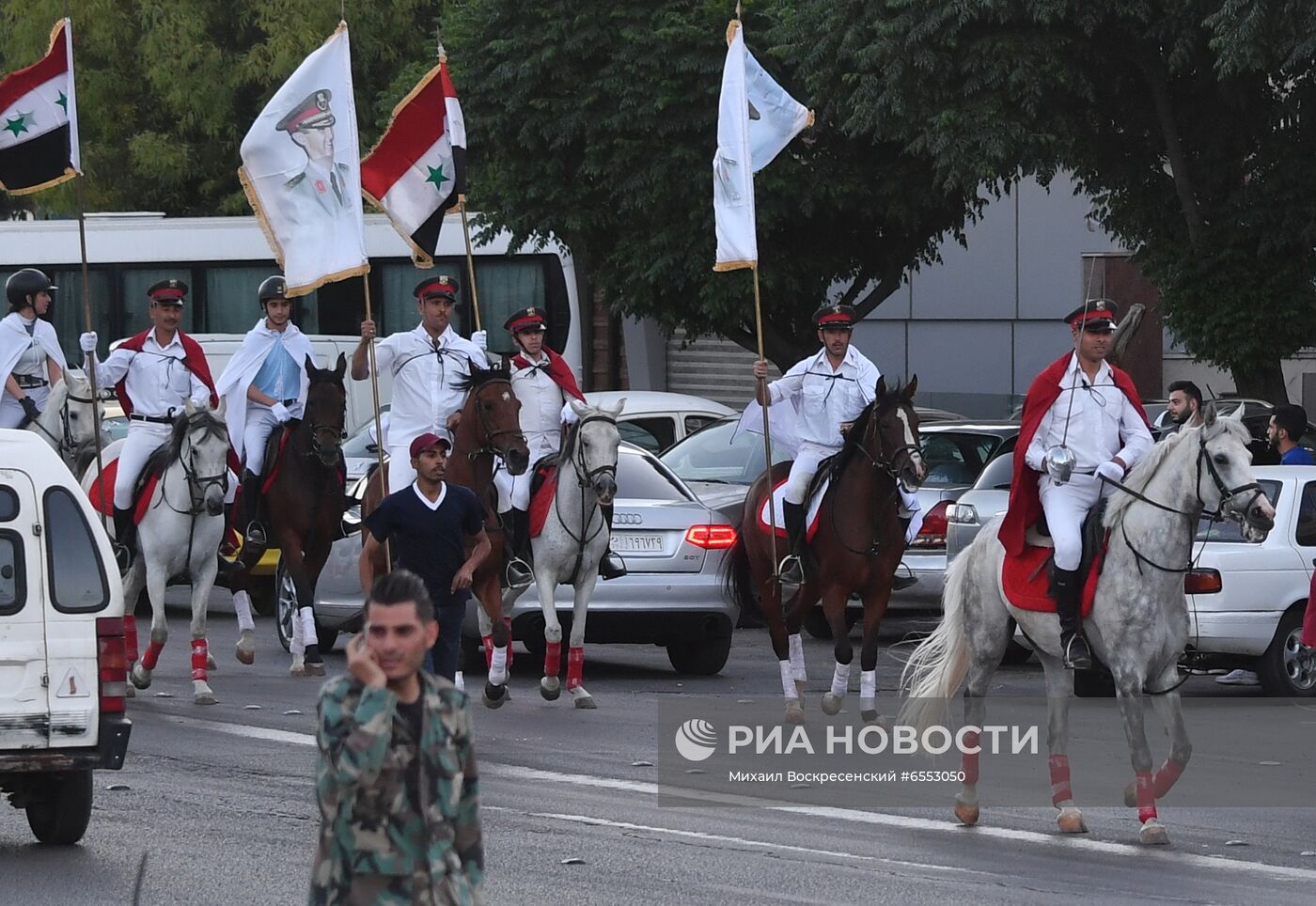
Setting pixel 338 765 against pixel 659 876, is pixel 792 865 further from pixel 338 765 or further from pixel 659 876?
pixel 338 765

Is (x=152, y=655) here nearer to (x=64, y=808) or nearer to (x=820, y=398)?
(x=820, y=398)

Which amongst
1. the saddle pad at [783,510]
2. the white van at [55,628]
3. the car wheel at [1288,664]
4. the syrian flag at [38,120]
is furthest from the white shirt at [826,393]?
the white van at [55,628]

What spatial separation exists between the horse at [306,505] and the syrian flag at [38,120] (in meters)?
2.33

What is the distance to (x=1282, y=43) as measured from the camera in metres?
19.1

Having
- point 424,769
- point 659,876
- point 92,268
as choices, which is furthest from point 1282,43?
point 92,268

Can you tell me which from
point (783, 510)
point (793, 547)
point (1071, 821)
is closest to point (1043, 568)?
point (1071, 821)

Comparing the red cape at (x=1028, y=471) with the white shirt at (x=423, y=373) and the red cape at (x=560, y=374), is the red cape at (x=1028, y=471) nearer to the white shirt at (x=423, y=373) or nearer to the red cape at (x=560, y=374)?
the red cape at (x=560, y=374)

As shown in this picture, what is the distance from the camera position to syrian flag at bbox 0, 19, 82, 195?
1600 centimetres

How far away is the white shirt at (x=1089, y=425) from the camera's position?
10695mm

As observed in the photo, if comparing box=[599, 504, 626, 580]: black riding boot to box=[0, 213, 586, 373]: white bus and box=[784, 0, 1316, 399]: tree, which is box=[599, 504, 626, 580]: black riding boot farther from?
box=[0, 213, 586, 373]: white bus

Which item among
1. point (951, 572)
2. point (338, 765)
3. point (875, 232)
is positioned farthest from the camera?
point (875, 232)

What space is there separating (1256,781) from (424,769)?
743 centimetres

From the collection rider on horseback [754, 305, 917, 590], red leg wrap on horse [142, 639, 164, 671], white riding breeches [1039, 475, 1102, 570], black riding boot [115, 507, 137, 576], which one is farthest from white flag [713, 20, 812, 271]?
white riding breeches [1039, 475, 1102, 570]

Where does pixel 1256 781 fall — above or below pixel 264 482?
below
